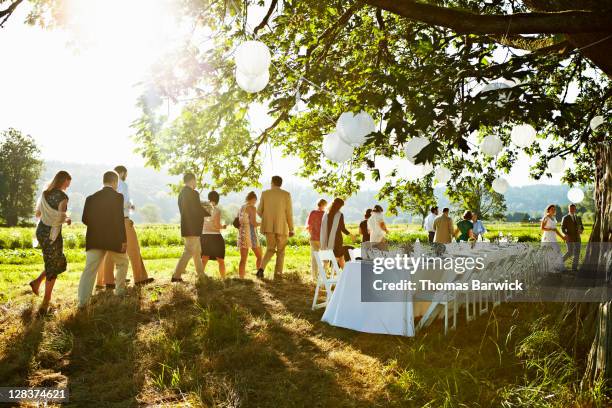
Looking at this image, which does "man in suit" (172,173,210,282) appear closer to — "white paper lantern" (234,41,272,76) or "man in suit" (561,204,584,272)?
"white paper lantern" (234,41,272,76)

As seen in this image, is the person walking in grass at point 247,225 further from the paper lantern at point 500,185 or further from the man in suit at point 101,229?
the paper lantern at point 500,185

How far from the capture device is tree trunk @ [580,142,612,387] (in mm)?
3789

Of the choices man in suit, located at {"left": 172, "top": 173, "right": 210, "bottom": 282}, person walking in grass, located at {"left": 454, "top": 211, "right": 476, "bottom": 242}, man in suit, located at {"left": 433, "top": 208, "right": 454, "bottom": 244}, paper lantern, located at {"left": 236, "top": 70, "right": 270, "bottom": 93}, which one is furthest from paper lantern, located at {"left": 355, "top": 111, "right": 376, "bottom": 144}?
person walking in grass, located at {"left": 454, "top": 211, "right": 476, "bottom": 242}

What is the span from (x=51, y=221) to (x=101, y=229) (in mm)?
645

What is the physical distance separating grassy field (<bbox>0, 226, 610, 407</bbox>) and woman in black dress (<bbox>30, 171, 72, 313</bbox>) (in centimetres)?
50

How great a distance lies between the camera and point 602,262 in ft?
14.9

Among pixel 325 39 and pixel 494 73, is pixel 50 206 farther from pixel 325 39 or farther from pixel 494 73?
pixel 494 73

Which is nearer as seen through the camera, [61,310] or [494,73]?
[494,73]

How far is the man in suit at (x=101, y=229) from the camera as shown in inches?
260

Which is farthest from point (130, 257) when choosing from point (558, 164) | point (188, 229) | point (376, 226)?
point (558, 164)

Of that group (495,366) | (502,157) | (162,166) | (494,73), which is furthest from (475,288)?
(502,157)

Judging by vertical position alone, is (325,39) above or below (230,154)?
above

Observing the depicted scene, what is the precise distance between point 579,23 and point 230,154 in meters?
7.88

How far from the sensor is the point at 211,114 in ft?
29.4
